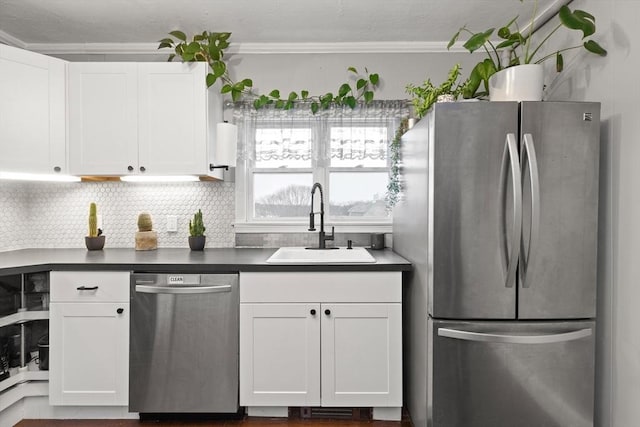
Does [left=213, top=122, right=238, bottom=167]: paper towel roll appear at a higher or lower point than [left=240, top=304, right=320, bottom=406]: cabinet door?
higher

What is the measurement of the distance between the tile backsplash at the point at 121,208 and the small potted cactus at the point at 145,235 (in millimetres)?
118

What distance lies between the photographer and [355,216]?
2.97 metres

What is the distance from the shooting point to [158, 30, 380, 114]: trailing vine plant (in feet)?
8.49

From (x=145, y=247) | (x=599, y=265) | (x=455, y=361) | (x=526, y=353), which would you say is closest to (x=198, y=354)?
(x=145, y=247)

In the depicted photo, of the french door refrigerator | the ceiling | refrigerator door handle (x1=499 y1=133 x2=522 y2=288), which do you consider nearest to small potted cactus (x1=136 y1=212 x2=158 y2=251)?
the ceiling

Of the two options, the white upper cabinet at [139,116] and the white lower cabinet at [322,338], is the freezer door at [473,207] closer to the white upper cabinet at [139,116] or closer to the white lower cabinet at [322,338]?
the white lower cabinet at [322,338]

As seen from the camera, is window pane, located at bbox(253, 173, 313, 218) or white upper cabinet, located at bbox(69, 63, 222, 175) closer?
white upper cabinet, located at bbox(69, 63, 222, 175)

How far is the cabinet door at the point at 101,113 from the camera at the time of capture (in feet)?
8.41

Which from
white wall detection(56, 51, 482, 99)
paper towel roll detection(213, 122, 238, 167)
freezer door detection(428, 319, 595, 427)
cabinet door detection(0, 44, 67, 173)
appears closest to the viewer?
freezer door detection(428, 319, 595, 427)

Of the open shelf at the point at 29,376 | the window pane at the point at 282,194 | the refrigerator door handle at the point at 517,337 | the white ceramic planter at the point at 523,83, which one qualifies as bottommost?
the open shelf at the point at 29,376

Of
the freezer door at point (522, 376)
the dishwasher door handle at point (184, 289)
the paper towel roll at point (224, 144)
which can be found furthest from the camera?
the paper towel roll at point (224, 144)

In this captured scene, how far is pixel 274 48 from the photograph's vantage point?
2.86m

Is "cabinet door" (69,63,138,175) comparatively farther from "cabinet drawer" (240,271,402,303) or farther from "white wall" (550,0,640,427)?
"white wall" (550,0,640,427)

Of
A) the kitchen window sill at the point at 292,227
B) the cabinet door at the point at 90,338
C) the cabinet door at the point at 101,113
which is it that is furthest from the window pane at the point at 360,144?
the cabinet door at the point at 90,338
